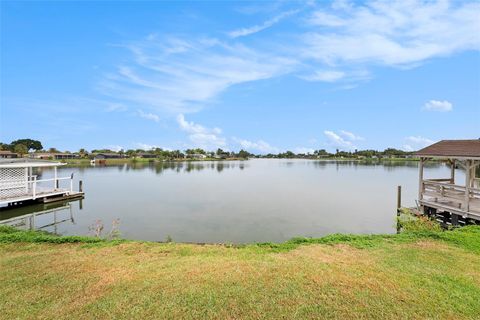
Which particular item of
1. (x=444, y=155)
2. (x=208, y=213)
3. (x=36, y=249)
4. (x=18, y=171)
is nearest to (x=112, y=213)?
(x=208, y=213)

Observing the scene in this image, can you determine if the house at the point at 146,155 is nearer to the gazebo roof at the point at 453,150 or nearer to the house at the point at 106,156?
the house at the point at 106,156

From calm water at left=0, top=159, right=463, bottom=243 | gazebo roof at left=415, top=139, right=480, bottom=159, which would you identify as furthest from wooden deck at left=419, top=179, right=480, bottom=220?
calm water at left=0, top=159, right=463, bottom=243

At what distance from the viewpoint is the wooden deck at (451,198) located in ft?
37.1

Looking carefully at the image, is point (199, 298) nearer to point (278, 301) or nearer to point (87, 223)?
point (278, 301)

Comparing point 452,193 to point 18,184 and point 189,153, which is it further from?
point 189,153

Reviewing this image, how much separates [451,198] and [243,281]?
1203cm

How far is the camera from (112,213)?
52.5 ft

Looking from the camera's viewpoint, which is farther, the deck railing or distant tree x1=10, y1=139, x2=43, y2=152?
distant tree x1=10, y1=139, x2=43, y2=152

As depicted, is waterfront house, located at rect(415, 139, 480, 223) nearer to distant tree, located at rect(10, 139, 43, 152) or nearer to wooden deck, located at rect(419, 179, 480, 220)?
wooden deck, located at rect(419, 179, 480, 220)

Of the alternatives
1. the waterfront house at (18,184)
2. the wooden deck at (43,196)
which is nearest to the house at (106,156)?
the wooden deck at (43,196)

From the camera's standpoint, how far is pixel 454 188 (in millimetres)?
12391

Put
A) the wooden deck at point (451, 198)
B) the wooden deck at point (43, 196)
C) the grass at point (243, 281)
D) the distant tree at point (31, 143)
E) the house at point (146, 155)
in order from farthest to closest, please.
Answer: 1. the house at point (146, 155)
2. the distant tree at point (31, 143)
3. the wooden deck at point (43, 196)
4. the wooden deck at point (451, 198)
5. the grass at point (243, 281)

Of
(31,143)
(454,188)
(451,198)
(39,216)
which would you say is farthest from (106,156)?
(454,188)

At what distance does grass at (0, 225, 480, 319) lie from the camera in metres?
4.04
